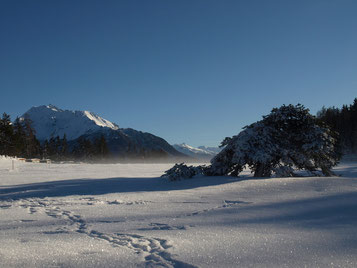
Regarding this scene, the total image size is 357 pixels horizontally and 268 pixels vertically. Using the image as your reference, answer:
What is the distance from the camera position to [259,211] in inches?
222

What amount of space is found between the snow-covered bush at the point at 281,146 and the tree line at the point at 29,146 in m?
48.9

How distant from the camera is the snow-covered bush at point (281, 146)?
34.3 ft

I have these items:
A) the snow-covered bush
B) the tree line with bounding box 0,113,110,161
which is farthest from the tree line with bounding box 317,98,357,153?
the tree line with bounding box 0,113,110,161

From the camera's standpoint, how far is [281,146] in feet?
36.1

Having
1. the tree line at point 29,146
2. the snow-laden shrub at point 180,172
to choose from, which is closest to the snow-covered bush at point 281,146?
the snow-laden shrub at point 180,172

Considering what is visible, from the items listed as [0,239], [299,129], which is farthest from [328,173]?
[0,239]

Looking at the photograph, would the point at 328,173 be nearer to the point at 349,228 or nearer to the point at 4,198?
the point at 349,228

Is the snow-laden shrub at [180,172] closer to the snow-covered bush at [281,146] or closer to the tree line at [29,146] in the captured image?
the snow-covered bush at [281,146]

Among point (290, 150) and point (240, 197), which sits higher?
point (290, 150)

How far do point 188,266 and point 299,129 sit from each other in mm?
10322

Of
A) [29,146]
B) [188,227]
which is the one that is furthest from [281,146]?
[29,146]

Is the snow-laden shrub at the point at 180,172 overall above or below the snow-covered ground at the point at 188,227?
above

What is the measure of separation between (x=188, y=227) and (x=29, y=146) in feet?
218

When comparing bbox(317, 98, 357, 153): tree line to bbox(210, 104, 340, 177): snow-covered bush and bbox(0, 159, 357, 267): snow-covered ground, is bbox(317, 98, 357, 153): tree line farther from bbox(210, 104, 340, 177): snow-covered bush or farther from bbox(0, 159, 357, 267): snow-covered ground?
bbox(0, 159, 357, 267): snow-covered ground
